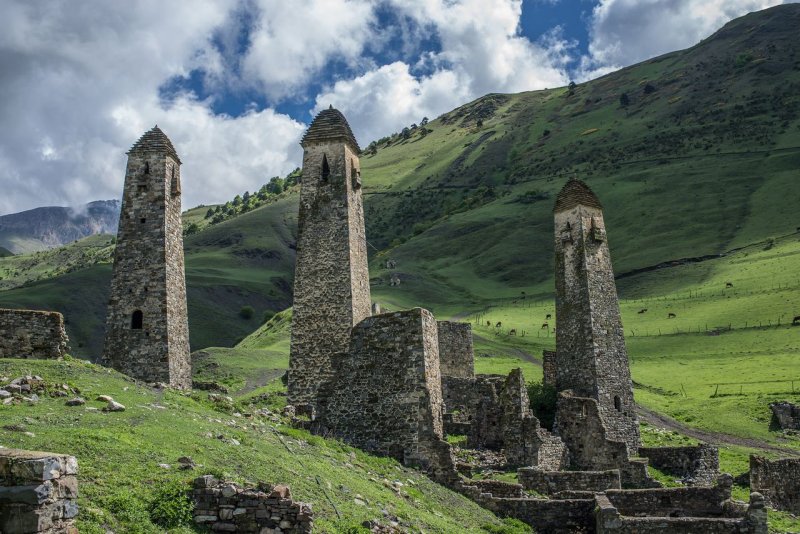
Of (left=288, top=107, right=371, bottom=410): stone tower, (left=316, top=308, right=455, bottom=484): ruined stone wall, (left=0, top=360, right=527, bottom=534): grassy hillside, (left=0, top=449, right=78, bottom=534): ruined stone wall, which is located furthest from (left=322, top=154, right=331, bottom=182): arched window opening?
(left=0, top=449, right=78, bottom=534): ruined stone wall

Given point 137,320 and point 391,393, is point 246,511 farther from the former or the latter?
point 137,320

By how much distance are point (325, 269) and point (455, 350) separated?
9.50m

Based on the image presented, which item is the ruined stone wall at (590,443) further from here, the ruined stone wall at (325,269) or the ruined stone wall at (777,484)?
the ruined stone wall at (325,269)

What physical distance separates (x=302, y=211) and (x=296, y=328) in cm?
546

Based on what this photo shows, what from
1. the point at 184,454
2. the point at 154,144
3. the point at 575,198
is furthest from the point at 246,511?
the point at 575,198

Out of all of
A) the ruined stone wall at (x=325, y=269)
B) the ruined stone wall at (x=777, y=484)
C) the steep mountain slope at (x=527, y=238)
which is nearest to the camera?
the ruined stone wall at (x=777, y=484)

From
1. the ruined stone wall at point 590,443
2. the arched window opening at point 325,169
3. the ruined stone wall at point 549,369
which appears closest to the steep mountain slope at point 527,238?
the arched window opening at point 325,169

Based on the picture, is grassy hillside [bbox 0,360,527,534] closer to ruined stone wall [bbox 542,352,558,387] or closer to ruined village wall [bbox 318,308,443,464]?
ruined village wall [bbox 318,308,443,464]

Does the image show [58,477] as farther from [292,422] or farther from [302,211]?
[302,211]

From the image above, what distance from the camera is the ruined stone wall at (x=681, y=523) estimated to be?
20484 mm

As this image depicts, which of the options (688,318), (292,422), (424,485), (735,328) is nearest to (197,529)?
(424,485)

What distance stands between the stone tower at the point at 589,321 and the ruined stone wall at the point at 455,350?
16.1ft

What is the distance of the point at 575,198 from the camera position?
39.3 m

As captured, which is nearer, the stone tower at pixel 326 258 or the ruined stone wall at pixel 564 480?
the ruined stone wall at pixel 564 480
